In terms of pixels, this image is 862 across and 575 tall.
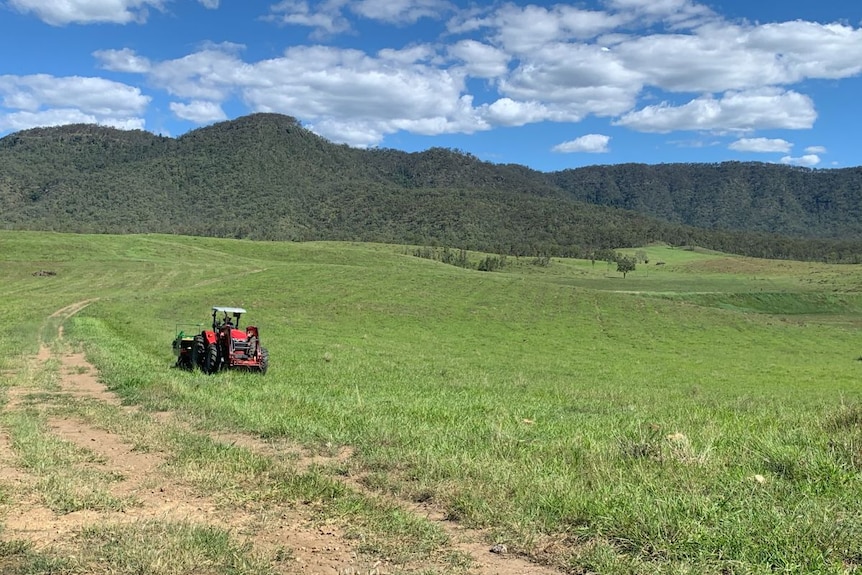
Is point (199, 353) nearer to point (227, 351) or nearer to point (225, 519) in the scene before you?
point (227, 351)

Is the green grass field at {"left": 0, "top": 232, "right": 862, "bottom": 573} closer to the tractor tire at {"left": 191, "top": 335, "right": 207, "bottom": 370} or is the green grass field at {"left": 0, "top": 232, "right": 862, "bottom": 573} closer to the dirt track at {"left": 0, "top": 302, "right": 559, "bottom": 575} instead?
the dirt track at {"left": 0, "top": 302, "right": 559, "bottom": 575}

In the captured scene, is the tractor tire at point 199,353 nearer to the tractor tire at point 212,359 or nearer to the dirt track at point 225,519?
the tractor tire at point 212,359

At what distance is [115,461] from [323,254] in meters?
99.0

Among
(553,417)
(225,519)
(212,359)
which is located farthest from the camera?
(212,359)

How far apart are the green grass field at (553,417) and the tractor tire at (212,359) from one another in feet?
2.31

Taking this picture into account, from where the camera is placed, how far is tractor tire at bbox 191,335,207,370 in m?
18.7

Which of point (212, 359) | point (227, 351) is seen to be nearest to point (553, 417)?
point (227, 351)

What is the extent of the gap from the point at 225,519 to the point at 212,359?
1304 cm

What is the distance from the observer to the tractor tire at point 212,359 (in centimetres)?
1798

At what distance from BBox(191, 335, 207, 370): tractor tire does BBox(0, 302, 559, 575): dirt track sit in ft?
32.7

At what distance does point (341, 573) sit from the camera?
4.73 metres

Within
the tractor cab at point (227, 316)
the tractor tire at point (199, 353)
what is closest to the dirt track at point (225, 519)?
the tractor tire at point (199, 353)

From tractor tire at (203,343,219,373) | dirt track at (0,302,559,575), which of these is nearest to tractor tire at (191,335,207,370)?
tractor tire at (203,343,219,373)

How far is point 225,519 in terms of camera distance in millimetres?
5863
